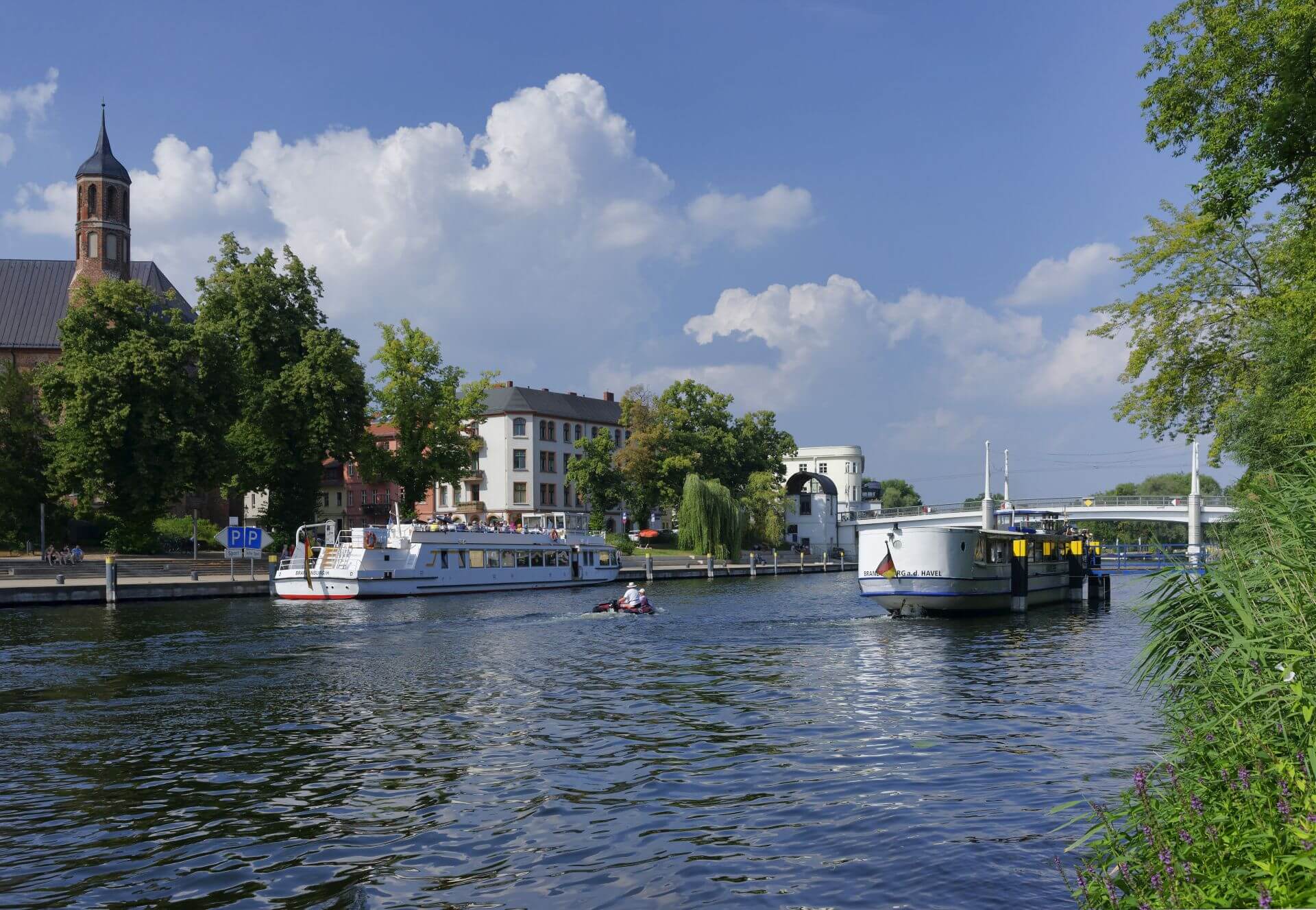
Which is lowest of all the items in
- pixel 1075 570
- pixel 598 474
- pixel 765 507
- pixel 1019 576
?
pixel 1075 570

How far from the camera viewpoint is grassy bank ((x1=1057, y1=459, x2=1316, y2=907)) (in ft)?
22.0

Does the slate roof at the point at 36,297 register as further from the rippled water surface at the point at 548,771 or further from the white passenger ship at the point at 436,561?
the rippled water surface at the point at 548,771

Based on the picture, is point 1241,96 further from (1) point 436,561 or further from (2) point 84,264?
(2) point 84,264

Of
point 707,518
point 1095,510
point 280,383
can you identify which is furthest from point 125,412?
point 1095,510

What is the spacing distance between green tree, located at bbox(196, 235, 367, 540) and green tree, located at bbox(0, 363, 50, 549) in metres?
10.3

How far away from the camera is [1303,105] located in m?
22.8

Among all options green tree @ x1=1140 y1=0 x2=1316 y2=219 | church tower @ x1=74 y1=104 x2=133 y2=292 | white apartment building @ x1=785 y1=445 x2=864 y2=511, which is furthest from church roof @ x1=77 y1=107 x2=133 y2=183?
white apartment building @ x1=785 y1=445 x2=864 y2=511

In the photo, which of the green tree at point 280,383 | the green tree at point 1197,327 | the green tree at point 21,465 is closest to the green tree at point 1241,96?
the green tree at point 1197,327

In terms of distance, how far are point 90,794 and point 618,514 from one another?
3877 inches

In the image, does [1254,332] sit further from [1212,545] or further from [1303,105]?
[1212,545]

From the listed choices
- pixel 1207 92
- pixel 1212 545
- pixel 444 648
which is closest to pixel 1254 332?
pixel 1207 92

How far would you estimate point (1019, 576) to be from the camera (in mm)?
46688

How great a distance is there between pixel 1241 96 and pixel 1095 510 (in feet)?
226

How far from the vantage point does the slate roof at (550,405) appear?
A: 11019 cm
